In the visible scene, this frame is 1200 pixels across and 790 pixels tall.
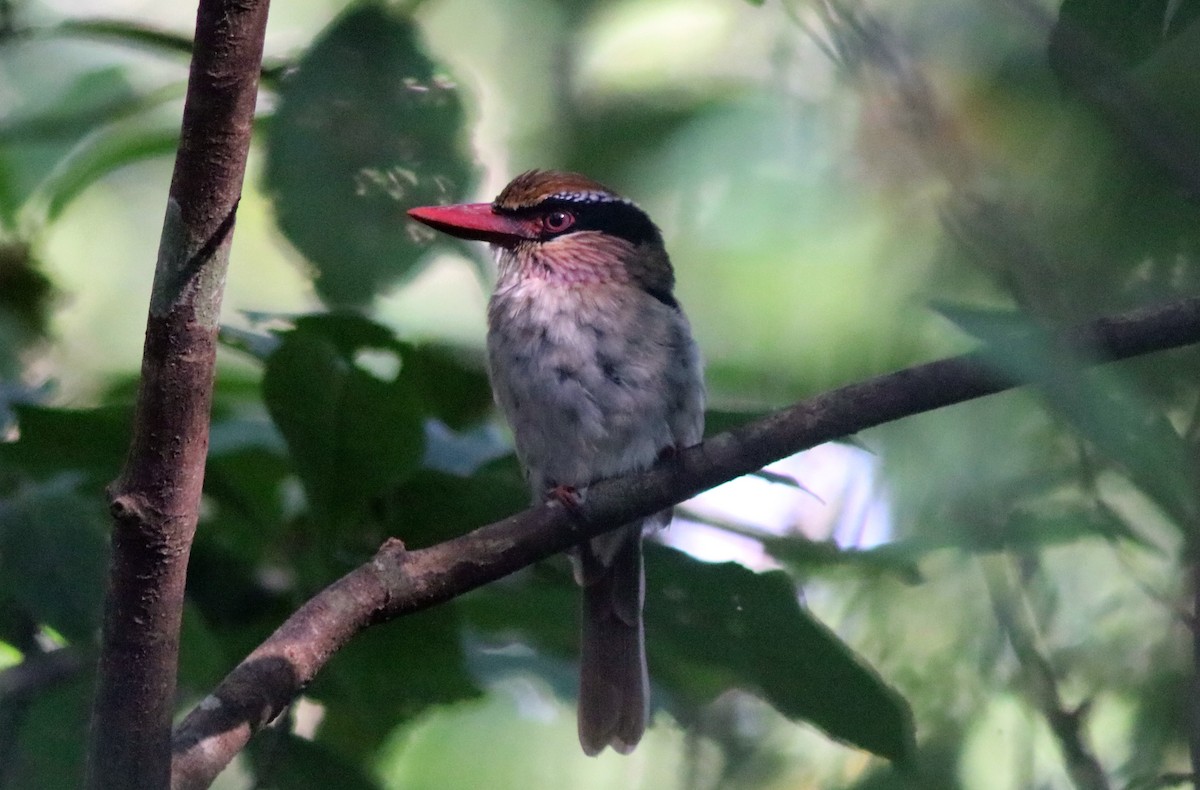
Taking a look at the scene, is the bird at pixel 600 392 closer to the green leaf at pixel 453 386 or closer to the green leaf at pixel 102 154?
the green leaf at pixel 453 386

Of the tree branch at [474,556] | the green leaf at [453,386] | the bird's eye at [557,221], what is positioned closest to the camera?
the tree branch at [474,556]

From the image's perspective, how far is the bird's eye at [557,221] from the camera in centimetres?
330

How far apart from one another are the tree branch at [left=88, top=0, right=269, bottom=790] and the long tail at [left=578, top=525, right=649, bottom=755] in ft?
3.11

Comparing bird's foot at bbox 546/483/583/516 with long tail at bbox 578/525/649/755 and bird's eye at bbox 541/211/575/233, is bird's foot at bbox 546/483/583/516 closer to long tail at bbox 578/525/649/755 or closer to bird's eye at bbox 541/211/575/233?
long tail at bbox 578/525/649/755

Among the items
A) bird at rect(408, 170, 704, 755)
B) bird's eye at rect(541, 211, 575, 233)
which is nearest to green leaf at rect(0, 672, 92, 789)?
bird at rect(408, 170, 704, 755)

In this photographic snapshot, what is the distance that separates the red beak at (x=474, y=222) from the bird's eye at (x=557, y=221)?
43 mm

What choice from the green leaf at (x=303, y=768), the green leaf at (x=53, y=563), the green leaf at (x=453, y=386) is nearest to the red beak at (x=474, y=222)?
the green leaf at (x=453, y=386)

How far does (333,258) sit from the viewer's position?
6.95 feet

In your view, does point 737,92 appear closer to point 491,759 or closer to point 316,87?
point 316,87

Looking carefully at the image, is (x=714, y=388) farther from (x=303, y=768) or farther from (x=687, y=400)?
(x=303, y=768)

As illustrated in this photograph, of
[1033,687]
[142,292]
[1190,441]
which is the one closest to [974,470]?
[1190,441]

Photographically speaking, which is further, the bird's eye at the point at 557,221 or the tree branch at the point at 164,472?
the bird's eye at the point at 557,221

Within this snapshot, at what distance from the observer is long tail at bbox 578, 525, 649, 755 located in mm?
2602

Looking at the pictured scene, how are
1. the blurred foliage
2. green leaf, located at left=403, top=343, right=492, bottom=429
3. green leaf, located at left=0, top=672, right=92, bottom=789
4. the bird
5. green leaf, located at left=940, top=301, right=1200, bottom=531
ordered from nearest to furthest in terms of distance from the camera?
green leaf, located at left=940, top=301, right=1200, bottom=531 < the blurred foliage < green leaf, located at left=0, top=672, right=92, bottom=789 < green leaf, located at left=403, top=343, right=492, bottom=429 < the bird
